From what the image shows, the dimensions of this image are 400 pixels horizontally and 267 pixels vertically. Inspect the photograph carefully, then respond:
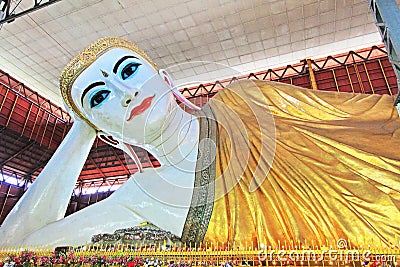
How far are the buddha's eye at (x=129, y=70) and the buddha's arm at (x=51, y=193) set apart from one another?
62cm

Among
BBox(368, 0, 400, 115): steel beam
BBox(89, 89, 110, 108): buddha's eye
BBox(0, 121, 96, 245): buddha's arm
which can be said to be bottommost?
BBox(0, 121, 96, 245): buddha's arm

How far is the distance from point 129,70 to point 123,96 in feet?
0.90

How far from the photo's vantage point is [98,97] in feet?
7.73

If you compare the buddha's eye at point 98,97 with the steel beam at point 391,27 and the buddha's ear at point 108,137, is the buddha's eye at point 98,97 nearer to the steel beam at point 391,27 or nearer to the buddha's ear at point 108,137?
the buddha's ear at point 108,137

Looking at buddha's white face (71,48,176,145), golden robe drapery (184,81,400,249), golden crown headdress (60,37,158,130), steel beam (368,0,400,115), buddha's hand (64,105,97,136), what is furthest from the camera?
buddha's hand (64,105,97,136)

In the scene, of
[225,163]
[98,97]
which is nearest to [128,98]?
[98,97]

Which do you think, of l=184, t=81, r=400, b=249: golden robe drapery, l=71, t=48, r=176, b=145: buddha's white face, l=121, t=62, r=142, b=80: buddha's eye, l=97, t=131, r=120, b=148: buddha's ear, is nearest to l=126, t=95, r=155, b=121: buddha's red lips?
l=71, t=48, r=176, b=145: buddha's white face

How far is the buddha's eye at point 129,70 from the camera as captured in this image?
236cm

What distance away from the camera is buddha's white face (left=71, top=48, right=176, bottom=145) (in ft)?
7.50

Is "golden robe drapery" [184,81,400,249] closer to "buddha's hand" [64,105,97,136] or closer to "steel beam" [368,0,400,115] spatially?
"steel beam" [368,0,400,115]

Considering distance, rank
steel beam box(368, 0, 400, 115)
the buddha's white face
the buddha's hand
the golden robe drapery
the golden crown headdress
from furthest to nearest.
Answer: the buddha's hand < the golden crown headdress < the buddha's white face < steel beam box(368, 0, 400, 115) < the golden robe drapery

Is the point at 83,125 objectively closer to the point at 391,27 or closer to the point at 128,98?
the point at 128,98

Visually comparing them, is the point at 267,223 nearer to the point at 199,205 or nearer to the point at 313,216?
the point at 313,216

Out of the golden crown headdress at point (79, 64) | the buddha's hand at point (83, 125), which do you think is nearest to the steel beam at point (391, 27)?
the golden crown headdress at point (79, 64)
